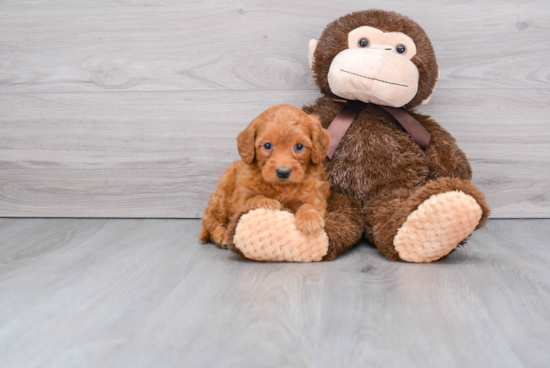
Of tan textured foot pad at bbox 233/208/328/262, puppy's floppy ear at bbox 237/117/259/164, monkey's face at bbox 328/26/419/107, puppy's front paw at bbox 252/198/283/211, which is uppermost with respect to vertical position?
monkey's face at bbox 328/26/419/107

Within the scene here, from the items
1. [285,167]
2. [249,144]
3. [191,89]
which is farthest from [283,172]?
[191,89]

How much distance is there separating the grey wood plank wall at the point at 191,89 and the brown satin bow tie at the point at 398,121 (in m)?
0.24

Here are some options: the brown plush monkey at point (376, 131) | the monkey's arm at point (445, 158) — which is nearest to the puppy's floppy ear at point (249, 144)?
the brown plush monkey at point (376, 131)

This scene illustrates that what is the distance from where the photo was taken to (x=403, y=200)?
3.48ft

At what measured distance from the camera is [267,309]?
74 cm

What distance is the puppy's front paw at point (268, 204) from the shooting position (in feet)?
3.18

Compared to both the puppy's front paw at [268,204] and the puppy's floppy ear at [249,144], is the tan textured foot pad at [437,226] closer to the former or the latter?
the puppy's front paw at [268,204]

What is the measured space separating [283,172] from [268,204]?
0.08 metres

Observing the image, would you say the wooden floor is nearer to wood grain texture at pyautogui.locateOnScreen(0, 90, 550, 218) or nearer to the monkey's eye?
wood grain texture at pyautogui.locateOnScreen(0, 90, 550, 218)

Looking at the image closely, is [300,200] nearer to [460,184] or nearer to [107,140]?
[460,184]

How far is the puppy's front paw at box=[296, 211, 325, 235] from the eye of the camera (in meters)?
0.94

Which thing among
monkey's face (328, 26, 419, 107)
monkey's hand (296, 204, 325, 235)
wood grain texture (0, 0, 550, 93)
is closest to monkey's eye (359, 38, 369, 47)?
monkey's face (328, 26, 419, 107)

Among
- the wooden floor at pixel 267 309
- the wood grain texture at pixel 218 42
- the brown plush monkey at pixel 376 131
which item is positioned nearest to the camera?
the wooden floor at pixel 267 309

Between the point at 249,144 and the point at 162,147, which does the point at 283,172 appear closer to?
the point at 249,144
